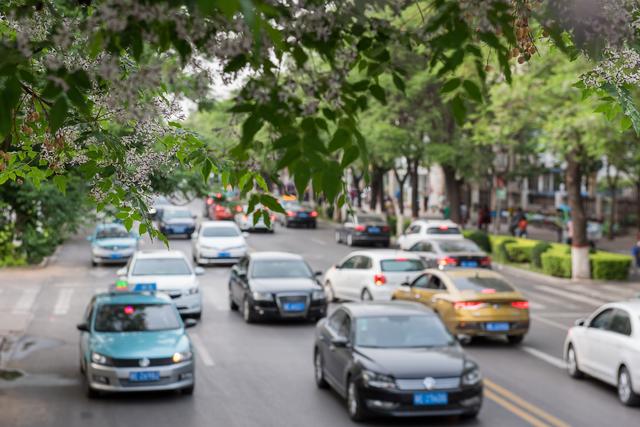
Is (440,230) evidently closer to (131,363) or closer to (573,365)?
(573,365)

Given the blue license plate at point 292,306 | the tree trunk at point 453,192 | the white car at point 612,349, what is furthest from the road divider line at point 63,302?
the tree trunk at point 453,192

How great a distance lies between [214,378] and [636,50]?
12521 mm

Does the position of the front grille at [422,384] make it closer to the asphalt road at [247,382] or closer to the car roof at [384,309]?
the asphalt road at [247,382]

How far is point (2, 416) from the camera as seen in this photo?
14.4 m

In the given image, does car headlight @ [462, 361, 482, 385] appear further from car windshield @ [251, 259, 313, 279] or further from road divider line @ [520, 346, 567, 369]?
car windshield @ [251, 259, 313, 279]

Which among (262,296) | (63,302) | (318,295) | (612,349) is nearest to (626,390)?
(612,349)

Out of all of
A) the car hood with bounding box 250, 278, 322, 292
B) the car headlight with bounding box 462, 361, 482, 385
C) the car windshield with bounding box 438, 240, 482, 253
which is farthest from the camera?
the car windshield with bounding box 438, 240, 482, 253

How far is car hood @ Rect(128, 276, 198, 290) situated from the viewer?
24.2 metres

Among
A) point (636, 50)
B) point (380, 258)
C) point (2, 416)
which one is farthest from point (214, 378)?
point (636, 50)

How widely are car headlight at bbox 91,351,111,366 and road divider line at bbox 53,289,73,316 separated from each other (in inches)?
434

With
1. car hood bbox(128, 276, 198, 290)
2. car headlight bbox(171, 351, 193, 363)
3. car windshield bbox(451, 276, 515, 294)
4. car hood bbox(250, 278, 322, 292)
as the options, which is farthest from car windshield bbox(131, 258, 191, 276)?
car headlight bbox(171, 351, 193, 363)

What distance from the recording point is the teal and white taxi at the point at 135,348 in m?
15.3

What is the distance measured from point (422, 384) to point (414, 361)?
1.64 ft

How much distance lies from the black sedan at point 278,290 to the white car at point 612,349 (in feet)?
24.4
